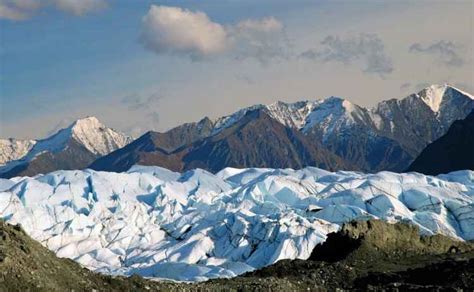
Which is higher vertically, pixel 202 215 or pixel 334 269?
pixel 334 269

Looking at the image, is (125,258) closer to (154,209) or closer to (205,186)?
(154,209)

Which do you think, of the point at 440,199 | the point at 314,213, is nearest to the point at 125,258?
the point at 314,213

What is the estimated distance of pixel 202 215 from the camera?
161500 millimetres

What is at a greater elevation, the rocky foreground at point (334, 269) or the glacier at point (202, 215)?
the rocky foreground at point (334, 269)

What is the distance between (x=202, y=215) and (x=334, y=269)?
127830 mm

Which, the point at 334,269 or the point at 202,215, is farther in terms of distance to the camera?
the point at 202,215

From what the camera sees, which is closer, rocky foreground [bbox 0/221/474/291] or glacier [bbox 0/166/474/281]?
rocky foreground [bbox 0/221/474/291]

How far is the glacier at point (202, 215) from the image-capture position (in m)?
131

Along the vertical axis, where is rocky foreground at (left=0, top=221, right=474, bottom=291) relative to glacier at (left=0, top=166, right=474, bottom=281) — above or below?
above

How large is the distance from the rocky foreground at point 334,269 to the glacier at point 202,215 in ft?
189

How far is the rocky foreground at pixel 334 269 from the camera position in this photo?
24.1 metres

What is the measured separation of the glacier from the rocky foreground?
189 ft

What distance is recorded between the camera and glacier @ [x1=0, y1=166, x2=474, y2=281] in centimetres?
13062

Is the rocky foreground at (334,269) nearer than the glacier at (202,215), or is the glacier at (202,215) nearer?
the rocky foreground at (334,269)
